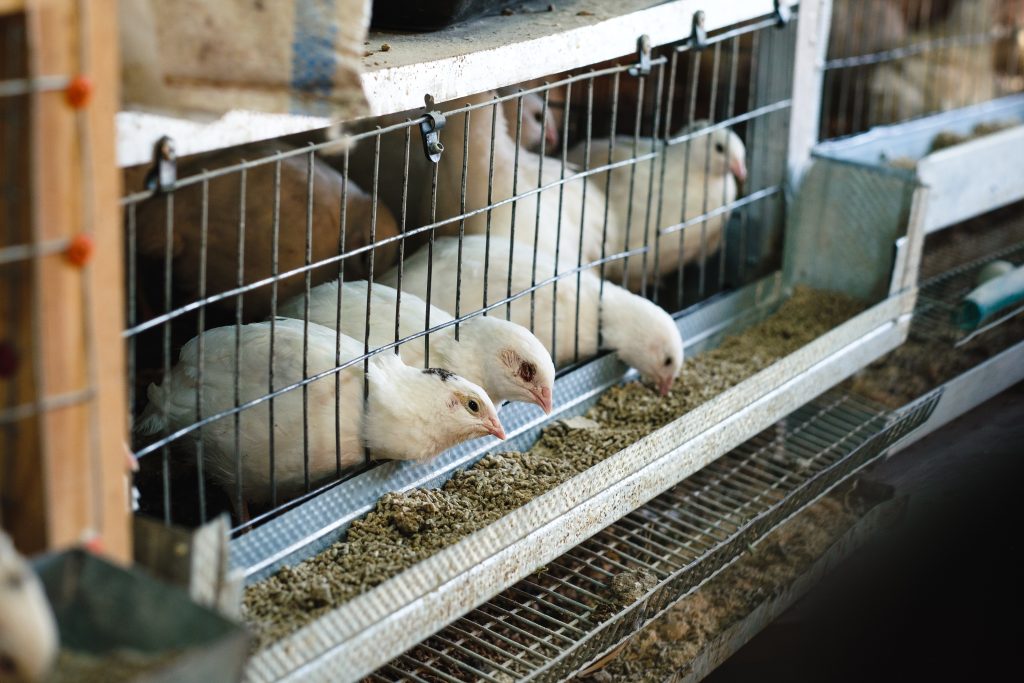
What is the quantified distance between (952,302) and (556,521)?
1.95m

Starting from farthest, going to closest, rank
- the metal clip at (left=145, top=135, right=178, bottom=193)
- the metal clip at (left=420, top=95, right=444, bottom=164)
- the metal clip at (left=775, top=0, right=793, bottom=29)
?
1. the metal clip at (left=775, top=0, right=793, bottom=29)
2. the metal clip at (left=420, top=95, right=444, bottom=164)
3. the metal clip at (left=145, top=135, right=178, bottom=193)

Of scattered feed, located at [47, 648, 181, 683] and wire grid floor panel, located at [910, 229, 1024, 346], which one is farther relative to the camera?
wire grid floor panel, located at [910, 229, 1024, 346]

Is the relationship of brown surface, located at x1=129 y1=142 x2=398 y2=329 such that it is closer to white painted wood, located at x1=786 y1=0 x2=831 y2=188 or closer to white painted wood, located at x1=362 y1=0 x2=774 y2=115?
white painted wood, located at x1=362 y1=0 x2=774 y2=115

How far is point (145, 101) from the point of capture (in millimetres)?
1404

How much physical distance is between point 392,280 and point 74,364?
1.38 m

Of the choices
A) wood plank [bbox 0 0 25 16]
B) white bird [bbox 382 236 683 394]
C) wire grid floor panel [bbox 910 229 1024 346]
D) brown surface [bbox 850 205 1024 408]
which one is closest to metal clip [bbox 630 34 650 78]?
white bird [bbox 382 236 683 394]

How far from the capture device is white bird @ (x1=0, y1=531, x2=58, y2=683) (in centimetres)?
113

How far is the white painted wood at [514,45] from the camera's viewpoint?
2.06 m

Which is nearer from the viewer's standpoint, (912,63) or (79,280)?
(79,280)

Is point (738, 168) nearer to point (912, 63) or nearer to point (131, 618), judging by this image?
point (912, 63)

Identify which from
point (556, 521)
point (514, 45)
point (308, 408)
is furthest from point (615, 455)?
point (514, 45)

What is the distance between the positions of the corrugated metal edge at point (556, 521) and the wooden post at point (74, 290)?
36 centimetres

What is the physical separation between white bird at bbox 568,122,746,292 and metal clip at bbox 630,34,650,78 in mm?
551

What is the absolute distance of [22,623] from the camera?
113cm
